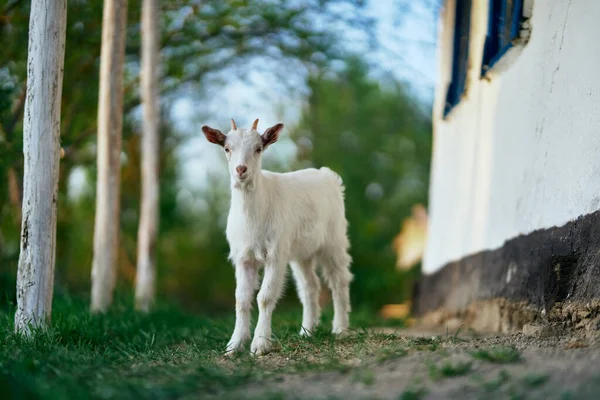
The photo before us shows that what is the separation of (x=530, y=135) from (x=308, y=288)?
231 cm

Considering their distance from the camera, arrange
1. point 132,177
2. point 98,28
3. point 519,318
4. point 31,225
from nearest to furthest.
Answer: point 31,225
point 519,318
point 98,28
point 132,177

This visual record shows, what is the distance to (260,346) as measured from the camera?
18.5ft

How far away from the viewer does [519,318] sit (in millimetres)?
6324

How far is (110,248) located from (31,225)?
8.87 ft

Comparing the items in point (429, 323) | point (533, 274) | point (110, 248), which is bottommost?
point (429, 323)

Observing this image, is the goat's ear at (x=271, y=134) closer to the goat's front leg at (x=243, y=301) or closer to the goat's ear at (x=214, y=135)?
the goat's ear at (x=214, y=135)

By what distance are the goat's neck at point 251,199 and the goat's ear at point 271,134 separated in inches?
9.8

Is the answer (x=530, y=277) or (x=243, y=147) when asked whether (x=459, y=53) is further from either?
(x=243, y=147)

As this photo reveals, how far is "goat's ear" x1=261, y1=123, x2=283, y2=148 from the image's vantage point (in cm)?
592

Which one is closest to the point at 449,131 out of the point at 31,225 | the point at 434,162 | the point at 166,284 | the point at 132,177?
the point at 434,162

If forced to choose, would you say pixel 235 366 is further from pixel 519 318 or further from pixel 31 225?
pixel 519 318

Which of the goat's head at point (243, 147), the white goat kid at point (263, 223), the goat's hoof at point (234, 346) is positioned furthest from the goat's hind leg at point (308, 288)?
the goat's head at point (243, 147)

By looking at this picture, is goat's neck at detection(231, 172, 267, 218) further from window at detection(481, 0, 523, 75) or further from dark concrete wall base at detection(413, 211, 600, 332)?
window at detection(481, 0, 523, 75)

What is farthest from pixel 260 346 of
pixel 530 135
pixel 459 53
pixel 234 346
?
pixel 459 53
